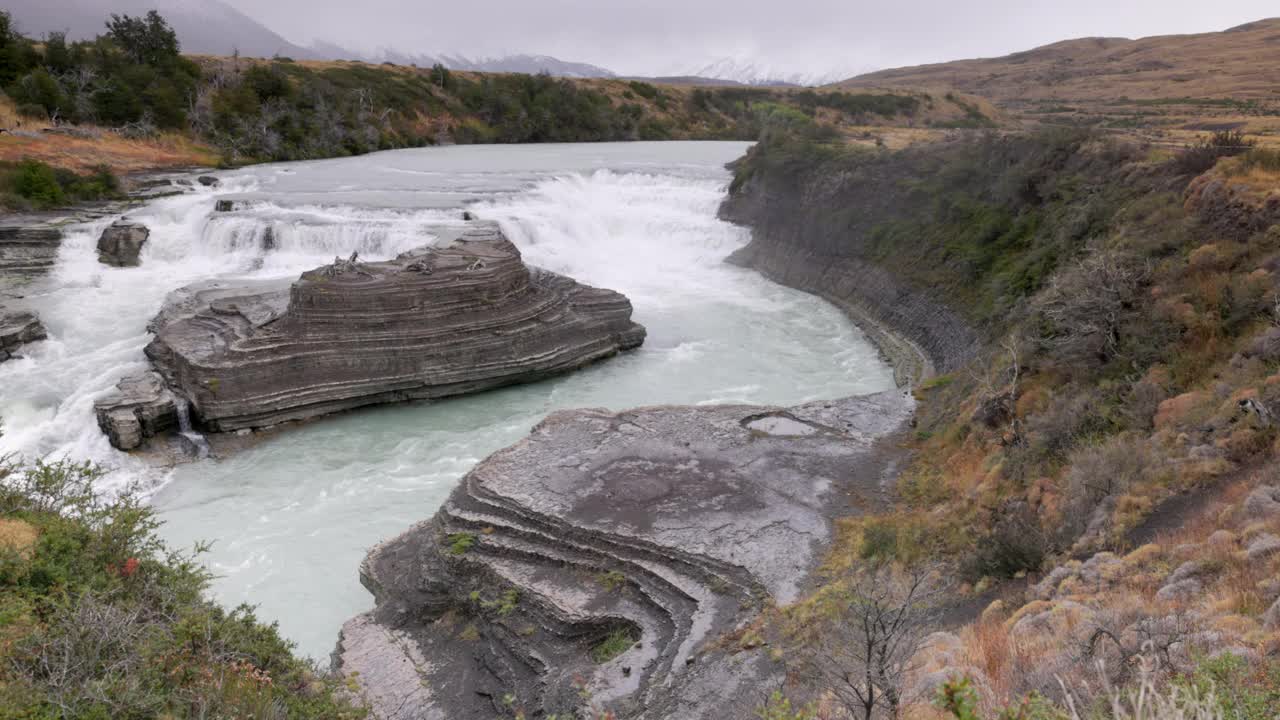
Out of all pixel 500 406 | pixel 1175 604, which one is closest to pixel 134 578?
pixel 1175 604

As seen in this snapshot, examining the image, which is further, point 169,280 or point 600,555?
point 169,280

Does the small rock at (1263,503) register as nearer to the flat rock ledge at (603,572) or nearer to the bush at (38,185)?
the flat rock ledge at (603,572)

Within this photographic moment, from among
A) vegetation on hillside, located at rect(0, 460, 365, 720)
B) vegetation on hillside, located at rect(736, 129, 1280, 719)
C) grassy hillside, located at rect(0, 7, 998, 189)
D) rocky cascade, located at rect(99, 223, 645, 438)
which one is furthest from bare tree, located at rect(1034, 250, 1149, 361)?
grassy hillside, located at rect(0, 7, 998, 189)

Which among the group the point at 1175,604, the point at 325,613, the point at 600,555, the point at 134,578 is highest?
the point at 1175,604

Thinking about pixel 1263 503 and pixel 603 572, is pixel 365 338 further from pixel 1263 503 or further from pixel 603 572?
pixel 1263 503

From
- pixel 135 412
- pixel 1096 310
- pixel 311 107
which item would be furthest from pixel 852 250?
pixel 311 107

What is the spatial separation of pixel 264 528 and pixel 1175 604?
1080 cm

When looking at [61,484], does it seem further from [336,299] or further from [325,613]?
[336,299]

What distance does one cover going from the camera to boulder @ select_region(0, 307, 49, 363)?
1548 centimetres

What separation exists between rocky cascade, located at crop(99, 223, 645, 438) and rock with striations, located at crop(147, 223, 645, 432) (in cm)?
2

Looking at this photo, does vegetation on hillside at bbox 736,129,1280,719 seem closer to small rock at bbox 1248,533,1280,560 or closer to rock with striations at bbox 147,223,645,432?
small rock at bbox 1248,533,1280,560

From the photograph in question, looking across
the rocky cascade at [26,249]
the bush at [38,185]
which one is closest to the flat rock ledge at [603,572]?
the rocky cascade at [26,249]

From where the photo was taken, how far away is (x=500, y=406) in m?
15.3

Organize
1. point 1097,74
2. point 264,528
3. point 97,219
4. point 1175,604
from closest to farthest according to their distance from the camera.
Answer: point 1175,604
point 264,528
point 97,219
point 1097,74
